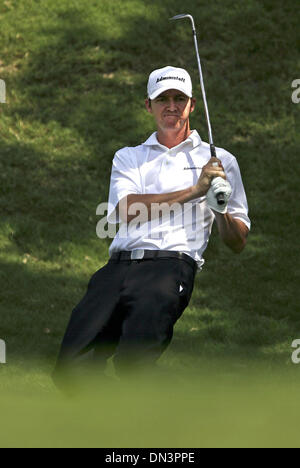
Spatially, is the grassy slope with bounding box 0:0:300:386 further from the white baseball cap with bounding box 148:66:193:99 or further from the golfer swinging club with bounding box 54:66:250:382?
the white baseball cap with bounding box 148:66:193:99

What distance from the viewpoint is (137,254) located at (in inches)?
198

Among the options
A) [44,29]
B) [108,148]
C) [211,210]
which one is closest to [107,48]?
[44,29]

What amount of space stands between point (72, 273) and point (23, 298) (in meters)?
0.74

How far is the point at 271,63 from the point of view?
12328 millimetres

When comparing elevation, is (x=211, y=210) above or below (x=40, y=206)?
below

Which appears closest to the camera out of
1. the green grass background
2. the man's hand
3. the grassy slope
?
the man's hand

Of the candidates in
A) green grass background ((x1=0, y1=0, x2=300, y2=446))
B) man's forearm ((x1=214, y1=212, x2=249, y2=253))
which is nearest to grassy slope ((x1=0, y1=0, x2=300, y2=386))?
green grass background ((x1=0, y1=0, x2=300, y2=446))


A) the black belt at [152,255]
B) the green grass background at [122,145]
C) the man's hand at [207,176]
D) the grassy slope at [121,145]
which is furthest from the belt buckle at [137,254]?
the grassy slope at [121,145]

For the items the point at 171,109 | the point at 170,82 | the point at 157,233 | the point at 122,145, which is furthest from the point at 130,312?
the point at 122,145

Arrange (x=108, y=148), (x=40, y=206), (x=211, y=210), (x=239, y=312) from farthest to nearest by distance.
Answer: (x=108, y=148) → (x=40, y=206) → (x=239, y=312) → (x=211, y=210)

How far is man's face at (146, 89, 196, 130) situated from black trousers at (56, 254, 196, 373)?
85 cm

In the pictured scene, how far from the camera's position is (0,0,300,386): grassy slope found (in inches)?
323

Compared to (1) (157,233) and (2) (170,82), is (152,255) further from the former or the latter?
(2) (170,82)

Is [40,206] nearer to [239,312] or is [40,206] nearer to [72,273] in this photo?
[72,273]
